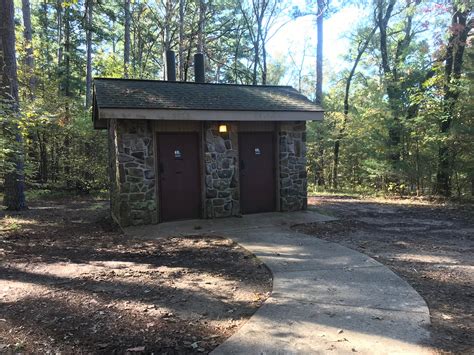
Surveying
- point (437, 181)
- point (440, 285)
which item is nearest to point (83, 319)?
point (440, 285)

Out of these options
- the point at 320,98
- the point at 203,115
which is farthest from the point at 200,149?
the point at 320,98

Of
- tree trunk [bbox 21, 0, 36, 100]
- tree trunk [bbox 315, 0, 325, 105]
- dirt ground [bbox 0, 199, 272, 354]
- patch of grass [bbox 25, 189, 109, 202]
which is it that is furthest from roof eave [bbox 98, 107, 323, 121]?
tree trunk [bbox 315, 0, 325, 105]

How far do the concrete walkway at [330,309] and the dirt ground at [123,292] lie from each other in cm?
23

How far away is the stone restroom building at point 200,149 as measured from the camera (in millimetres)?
7707

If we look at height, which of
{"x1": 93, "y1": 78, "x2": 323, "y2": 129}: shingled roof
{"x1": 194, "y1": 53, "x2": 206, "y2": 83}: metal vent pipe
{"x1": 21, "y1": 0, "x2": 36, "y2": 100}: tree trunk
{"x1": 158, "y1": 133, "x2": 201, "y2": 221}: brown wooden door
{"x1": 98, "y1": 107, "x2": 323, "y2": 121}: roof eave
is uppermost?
{"x1": 21, "y1": 0, "x2": 36, "y2": 100}: tree trunk

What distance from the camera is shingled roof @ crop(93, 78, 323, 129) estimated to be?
7398mm

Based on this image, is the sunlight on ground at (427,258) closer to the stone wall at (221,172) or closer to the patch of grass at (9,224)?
the stone wall at (221,172)

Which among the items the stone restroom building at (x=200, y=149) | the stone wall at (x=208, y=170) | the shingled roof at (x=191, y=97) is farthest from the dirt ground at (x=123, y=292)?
the shingled roof at (x=191, y=97)

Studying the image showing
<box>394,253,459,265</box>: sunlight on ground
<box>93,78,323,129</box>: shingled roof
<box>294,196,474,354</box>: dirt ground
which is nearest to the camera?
<box>294,196,474,354</box>: dirt ground

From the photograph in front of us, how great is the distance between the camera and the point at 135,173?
7.75m

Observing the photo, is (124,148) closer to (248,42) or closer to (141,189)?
(141,189)

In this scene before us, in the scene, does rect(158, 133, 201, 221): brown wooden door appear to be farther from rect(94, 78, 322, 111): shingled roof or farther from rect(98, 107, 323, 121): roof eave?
rect(94, 78, 322, 111): shingled roof

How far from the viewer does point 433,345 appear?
2.93m

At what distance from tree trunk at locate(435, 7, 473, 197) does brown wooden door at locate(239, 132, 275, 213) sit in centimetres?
592
